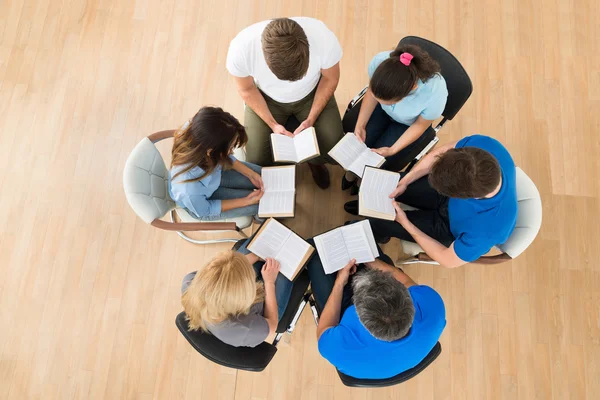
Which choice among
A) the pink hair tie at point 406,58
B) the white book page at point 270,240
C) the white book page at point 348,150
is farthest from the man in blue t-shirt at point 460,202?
the white book page at point 270,240

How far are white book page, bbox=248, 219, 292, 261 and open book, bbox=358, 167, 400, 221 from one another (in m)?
0.49

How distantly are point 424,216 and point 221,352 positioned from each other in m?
1.44

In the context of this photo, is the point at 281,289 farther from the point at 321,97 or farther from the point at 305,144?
the point at 321,97

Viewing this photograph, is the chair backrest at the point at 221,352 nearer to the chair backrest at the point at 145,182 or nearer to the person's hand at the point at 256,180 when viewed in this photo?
the chair backrest at the point at 145,182

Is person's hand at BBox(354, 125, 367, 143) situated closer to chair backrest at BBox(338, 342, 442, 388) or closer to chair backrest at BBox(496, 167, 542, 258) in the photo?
chair backrest at BBox(496, 167, 542, 258)

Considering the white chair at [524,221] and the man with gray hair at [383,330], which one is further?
the white chair at [524,221]

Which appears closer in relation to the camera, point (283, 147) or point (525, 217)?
point (525, 217)

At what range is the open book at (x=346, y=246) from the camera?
2.31 m

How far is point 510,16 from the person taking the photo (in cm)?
347

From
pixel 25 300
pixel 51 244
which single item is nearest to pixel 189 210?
pixel 51 244

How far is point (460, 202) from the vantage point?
2172 mm

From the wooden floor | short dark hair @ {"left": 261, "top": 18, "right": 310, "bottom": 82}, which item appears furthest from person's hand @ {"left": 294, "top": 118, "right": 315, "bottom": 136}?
the wooden floor

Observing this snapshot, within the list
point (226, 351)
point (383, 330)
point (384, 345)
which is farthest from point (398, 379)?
point (226, 351)

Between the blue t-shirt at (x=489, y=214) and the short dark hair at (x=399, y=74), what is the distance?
16.8 inches
